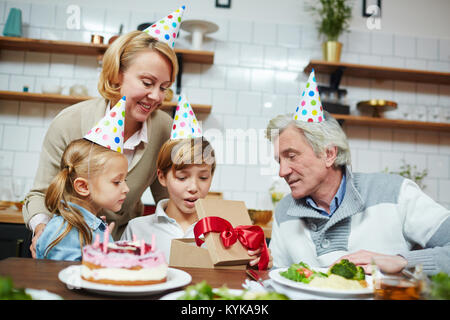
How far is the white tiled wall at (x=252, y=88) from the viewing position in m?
2.27

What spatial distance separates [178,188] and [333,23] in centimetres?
171

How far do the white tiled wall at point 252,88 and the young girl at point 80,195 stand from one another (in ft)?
3.68

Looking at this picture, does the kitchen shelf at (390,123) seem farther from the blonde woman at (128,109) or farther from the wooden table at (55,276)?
the wooden table at (55,276)

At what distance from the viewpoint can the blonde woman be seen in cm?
122

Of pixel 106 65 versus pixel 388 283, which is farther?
pixel 106 65

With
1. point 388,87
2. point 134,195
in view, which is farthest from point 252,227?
point 388,87

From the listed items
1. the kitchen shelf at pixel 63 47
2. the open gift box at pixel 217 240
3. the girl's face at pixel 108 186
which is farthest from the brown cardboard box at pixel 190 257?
the kitchen shelf at pixel 63 47

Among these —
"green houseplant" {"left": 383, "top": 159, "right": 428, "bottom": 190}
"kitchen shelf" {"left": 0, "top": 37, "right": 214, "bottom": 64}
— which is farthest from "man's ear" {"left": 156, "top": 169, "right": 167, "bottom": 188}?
"green houseplant" {"left": 383, "top": 159, "right": 428, "bottom": 190}

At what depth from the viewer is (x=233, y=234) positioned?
89cm

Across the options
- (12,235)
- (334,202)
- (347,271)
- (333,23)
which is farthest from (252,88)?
(347,271)

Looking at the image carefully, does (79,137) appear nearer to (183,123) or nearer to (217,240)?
(183,123)
